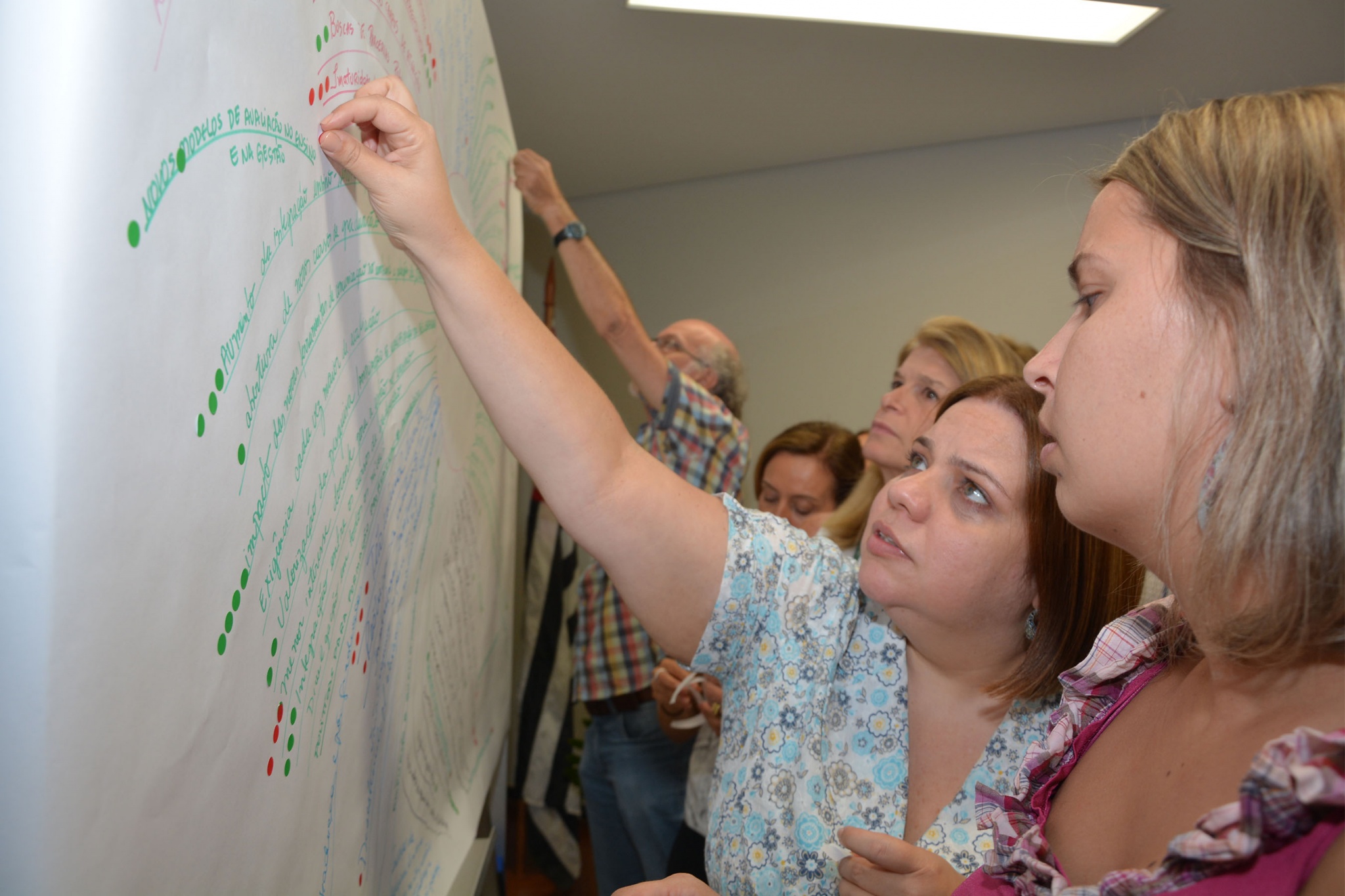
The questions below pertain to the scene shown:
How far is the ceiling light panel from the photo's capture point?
1.99m

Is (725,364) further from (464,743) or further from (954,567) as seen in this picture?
(954,567)

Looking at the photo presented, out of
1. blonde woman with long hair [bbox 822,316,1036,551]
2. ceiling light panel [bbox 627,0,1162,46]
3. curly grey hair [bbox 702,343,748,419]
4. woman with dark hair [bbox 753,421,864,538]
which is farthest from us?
curly grey hair [bbox 702,343,748,419]

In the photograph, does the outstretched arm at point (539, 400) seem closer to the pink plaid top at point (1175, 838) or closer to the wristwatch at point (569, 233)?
the pink plaid top at point (1175, 838)

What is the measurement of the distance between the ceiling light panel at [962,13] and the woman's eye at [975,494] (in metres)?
1.39

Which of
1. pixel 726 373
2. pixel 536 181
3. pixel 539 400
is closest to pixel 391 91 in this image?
pixel 539 400

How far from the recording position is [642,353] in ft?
6.19

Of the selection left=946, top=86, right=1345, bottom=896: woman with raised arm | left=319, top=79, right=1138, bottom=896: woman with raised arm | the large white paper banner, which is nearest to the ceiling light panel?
the large white paper banner

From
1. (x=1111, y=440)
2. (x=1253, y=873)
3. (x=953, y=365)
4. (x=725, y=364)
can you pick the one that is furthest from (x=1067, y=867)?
(x=725, y=364)

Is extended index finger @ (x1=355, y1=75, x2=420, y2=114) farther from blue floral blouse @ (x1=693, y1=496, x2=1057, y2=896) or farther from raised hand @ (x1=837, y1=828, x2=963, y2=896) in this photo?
raised hand @ (x1=837, y1=828, x2=963, y2=896)

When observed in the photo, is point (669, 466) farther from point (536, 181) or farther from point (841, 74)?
point (841, 74)

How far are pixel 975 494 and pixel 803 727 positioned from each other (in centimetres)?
32

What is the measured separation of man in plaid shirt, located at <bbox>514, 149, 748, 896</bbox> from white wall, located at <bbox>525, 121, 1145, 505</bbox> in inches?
52.2

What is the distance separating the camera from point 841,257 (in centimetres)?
328

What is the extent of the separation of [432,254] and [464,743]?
3.12 feet
